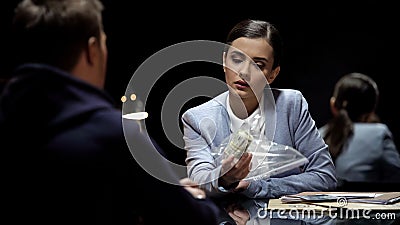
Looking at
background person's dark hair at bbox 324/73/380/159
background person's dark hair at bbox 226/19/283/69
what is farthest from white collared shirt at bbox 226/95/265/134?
background person's dark hair at bbox 324/73/380/159

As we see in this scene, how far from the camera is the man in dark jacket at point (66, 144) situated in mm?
1104

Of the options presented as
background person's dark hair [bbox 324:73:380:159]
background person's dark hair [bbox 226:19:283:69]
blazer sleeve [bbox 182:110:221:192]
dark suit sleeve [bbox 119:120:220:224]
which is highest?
background person's dark hair [bbox 226:19:283:69]

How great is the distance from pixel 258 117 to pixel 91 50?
75 centimetres

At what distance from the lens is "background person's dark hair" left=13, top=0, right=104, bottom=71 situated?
114cm

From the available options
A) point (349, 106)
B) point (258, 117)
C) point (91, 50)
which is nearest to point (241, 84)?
point (258, 117)

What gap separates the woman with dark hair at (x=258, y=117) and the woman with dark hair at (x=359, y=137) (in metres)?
0.92

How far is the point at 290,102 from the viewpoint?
185 cm

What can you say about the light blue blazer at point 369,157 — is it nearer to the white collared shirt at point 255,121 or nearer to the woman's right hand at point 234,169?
the white collared shirt at point 255,121

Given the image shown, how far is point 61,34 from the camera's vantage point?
114 centimetres

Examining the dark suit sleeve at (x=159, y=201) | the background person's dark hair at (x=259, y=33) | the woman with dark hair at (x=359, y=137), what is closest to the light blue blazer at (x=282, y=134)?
the background person's dark hair at (x=259, y=33)

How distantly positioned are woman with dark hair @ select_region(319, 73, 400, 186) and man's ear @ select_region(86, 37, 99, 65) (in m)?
1.71

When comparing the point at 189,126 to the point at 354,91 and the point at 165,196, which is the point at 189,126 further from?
the point at 354,91

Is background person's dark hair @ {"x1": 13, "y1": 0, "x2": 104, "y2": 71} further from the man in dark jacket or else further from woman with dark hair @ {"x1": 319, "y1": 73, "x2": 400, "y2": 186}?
woman with dark hair @ {"x1": 319, "y1": 73, "x2": 400, "y2": 186}

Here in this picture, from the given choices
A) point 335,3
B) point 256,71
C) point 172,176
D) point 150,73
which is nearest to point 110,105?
point 172,176
